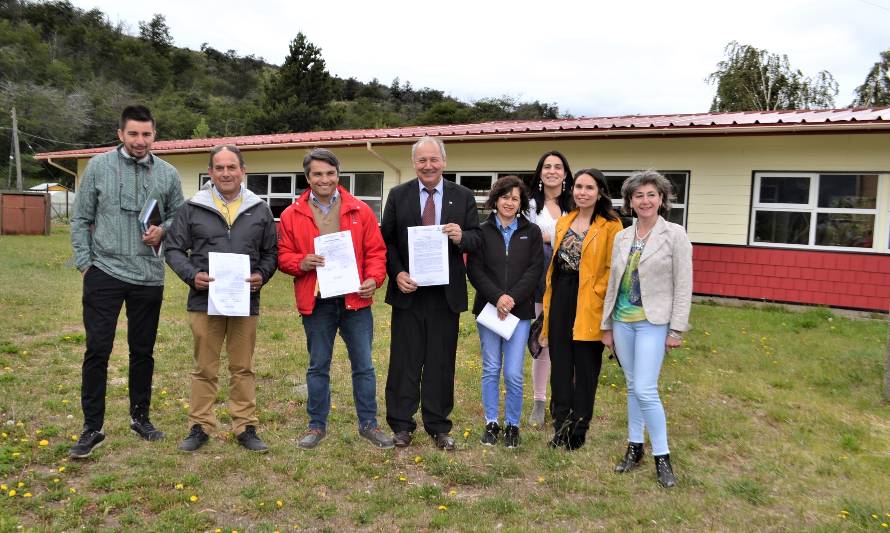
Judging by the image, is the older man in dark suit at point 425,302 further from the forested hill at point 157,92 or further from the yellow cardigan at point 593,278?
the forested hill at point 157,92

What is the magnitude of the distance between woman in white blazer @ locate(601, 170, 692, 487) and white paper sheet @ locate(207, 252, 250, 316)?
7.46 feet

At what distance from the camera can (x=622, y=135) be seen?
11.2 meters

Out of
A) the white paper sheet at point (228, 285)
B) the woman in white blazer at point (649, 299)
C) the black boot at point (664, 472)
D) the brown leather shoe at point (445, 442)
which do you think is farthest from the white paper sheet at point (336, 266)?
the black boot at point (664, 472)

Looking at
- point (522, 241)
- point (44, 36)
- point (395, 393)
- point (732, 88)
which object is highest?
point (44, 36)

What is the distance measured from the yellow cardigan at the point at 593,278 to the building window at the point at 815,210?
8.09 metres

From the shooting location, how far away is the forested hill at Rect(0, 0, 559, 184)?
1940 inches

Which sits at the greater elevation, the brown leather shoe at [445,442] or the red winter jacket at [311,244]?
the red winter jacket at [311,244]

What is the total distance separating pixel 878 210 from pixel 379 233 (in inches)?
369

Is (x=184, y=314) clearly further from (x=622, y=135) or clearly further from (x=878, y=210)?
(x=878, y=210)

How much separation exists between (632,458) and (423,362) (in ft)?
4.95

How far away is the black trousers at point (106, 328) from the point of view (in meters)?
3.88

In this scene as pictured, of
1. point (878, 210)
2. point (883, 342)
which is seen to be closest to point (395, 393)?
point (883, 342)

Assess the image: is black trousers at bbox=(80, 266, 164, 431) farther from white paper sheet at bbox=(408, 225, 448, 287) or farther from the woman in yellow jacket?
the woman in yellow jacket

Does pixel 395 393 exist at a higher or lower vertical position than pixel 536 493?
higher
